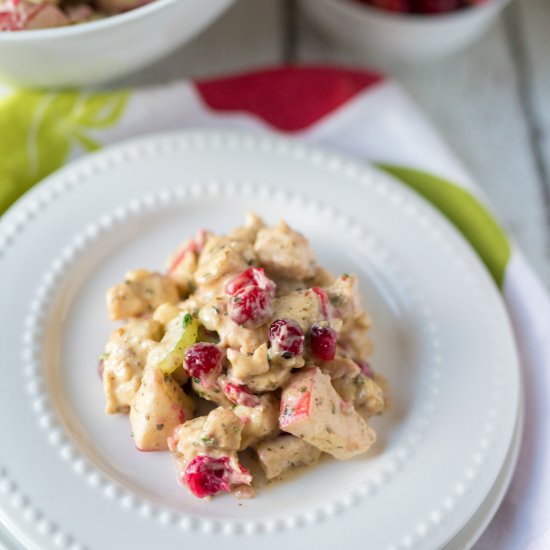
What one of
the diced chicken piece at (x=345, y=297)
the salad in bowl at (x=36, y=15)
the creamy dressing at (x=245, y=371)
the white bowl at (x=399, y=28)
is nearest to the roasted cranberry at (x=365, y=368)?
the creamy dressing at (x=245, y=371)

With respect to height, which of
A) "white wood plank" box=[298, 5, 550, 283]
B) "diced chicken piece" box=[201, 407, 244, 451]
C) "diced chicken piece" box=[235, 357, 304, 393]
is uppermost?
"diced chicken piece" box=[235, 357, 304, 393]

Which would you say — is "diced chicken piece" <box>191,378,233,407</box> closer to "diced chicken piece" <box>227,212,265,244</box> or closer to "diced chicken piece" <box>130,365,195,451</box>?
"diced chicken piece" <box>130,365,195,451</box>

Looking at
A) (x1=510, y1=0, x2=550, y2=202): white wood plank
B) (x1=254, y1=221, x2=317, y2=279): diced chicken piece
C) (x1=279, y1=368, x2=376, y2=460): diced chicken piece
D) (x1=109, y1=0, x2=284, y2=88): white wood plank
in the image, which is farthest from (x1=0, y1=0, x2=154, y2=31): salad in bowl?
(x1=510, y1=0, x2=550, y2=202): white wood plank

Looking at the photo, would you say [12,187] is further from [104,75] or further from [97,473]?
[97,473]

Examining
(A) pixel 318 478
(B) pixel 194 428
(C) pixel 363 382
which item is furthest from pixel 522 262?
(B) pixel 194 428

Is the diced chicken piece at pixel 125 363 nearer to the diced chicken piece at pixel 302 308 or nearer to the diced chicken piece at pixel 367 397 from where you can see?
the diced chicken piece at pixel 302 308

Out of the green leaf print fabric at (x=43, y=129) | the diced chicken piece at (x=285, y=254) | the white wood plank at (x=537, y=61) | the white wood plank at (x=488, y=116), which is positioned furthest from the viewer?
the white wood plank at (x=537, y=61)
